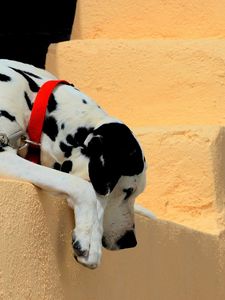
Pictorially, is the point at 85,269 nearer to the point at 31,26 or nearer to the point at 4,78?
the point at 4,78

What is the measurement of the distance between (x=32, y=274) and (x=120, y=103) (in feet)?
9.16

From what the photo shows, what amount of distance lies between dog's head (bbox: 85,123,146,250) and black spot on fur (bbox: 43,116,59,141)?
13cm

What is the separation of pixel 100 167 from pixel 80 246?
31 cm

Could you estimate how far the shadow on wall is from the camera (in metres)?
7.06

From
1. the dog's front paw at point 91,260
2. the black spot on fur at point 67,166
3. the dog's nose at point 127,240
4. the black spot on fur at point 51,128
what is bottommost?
the dog's nose at point 127,240

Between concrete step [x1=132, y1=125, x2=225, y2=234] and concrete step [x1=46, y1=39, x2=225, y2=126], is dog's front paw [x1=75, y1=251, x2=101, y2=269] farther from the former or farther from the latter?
concrete step [x1=46, y1=39, x2=225, y2=126]

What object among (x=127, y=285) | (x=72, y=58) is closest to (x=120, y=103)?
(x=72, y=58)

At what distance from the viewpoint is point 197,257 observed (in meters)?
4.67

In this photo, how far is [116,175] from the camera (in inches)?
131

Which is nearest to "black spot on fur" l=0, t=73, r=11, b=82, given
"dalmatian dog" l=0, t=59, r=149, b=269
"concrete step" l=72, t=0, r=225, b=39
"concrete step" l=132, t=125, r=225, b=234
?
"dalmatian dog" l=0, t=59, r=149, b=269

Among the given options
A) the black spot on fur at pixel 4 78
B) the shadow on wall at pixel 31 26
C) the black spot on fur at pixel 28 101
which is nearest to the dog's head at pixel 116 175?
the black spot on fur at pixel 28 101

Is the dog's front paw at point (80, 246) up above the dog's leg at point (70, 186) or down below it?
below

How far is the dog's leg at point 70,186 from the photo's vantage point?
3092mm

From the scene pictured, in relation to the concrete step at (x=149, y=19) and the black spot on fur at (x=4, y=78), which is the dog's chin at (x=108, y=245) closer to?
the black spot on fur at (x=4, y=78)
